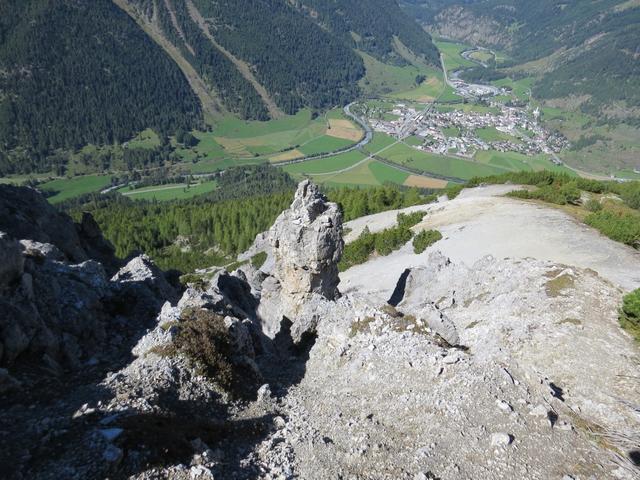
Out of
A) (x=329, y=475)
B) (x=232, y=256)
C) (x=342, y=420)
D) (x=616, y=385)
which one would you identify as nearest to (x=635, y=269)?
(x=616, y=385)

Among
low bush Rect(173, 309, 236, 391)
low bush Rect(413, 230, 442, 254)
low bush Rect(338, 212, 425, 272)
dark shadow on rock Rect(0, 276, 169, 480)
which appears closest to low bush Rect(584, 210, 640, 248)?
low bush Rect(413, 230, 442, 254)

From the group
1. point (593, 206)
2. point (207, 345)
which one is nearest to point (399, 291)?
point (207, 345)

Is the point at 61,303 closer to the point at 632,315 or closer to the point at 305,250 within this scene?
the point at 305,250

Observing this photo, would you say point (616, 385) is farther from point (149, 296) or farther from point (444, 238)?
point (444, 238)

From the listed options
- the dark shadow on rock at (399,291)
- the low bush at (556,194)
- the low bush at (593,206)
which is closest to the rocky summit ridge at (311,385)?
the dark shadow on rock at (399,291)

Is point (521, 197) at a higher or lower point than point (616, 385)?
lower

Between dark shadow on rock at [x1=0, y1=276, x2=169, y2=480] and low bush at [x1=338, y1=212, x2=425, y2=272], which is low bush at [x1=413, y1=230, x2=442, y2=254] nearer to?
low bush at [x1=338, y1=212, x2=425, y2=272]

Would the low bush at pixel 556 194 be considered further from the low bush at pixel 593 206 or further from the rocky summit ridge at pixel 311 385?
the rocky summit ridge at pixel 311 385
